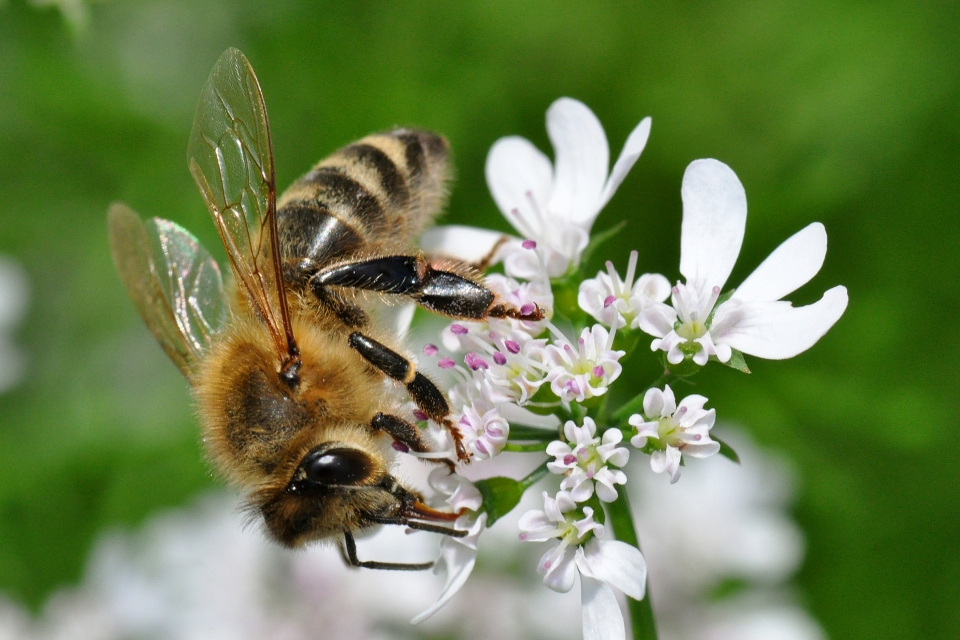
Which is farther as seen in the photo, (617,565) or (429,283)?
(429,283)

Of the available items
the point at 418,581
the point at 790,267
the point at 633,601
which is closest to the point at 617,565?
the point at 633,601

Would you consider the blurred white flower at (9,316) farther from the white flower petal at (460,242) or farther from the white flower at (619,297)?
the white flower at (619,297)

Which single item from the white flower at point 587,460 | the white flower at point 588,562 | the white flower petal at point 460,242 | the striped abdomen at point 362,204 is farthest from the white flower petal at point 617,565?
the white flower petal at point 460,242

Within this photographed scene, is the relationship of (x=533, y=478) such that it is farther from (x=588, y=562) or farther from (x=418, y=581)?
(x=418, y=581)

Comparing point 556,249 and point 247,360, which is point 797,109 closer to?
point 556,249

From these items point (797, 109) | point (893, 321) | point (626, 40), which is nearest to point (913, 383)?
point (893, 321)

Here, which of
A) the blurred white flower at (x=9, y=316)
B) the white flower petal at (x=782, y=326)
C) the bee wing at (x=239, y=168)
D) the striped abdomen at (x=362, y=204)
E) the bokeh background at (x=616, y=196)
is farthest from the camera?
the blurred white flower at (x=9, y=316)

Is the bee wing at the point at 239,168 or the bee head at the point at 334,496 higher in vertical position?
the bee wing at the point at 239,168
